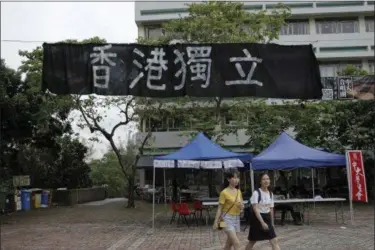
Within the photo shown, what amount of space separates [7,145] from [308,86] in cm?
2004

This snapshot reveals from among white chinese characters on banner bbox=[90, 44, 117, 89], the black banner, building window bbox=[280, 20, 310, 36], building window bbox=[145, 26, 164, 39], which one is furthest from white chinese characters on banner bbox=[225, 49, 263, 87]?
building window bbox=[280, 20, 310, 36]

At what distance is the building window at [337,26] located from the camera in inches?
1457

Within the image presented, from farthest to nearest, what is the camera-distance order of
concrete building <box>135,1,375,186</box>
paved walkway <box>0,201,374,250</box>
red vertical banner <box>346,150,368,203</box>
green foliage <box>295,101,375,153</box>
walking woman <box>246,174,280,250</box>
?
1. concrete building <box>135,1,375,186</box>
2. green foliage <box>295,101,375,153</box>
3. red vertical banner <box>346,150,368,203</box>
4. paved walkway <box>0,201,374,250</box>
5. walking woman <box>246,174,280,250</box>

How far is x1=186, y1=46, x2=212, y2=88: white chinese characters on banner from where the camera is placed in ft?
27.2

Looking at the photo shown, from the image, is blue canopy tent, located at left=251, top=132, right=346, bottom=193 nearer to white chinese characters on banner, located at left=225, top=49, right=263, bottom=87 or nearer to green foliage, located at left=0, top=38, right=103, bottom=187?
white chinese characters on banner, located at left=225, top=49, right=263, bottom=87

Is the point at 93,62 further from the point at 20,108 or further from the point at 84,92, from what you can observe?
the point at 20,108

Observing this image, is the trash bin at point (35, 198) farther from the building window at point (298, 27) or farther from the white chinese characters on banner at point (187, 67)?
the building window at point (298, 27)

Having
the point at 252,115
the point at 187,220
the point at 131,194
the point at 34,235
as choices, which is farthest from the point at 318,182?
the point at 34,235

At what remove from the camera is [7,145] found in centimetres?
2478

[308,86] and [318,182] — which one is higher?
[308,86]

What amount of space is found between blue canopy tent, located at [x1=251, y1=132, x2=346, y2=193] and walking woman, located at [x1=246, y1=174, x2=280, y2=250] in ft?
22.2

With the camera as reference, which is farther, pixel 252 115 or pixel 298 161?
pixel 252 115

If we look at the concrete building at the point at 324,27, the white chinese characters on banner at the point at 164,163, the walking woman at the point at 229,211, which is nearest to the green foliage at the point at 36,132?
the concrete building at the point at 324,27

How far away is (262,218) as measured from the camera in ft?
26.0
